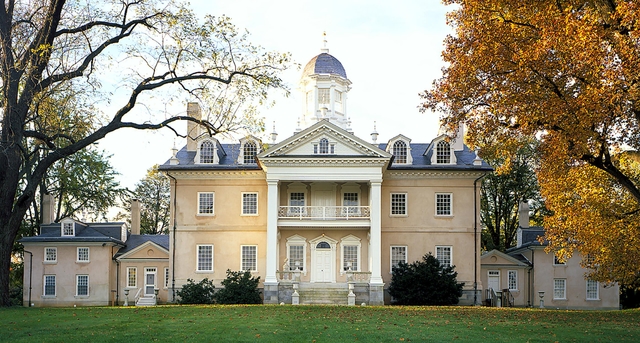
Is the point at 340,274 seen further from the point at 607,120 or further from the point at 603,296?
the point at 607,120

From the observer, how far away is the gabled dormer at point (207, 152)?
36.2 m

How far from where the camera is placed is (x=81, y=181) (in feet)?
150

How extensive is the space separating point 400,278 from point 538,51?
17793mm

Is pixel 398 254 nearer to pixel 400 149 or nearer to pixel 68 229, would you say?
pixel 400 149

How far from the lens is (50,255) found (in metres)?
41.4

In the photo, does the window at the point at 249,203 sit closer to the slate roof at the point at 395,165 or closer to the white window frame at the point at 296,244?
the slate roof at the point at 395,165

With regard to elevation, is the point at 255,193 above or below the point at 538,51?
below

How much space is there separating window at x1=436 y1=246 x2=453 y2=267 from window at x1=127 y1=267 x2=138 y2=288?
1773 centimetres

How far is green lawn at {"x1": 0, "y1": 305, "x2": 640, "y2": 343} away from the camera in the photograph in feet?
55.1

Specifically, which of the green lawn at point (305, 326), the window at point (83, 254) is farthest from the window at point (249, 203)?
the green lawn at point (305, 326)

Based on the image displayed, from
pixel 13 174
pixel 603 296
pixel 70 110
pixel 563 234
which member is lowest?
pixel 603 296

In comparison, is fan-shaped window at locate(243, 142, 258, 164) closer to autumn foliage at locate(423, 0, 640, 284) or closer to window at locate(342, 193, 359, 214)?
window at locate(342, 193, 359, 214)

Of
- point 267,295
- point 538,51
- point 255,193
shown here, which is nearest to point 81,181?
point 255,193

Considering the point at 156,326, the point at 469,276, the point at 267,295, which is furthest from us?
the point at 469,276
